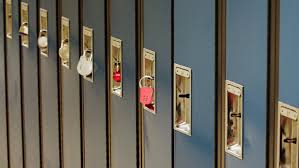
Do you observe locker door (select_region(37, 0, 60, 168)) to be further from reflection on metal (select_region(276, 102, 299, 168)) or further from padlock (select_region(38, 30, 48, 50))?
reflection on metal (select_region(276, 102, 299, 168))

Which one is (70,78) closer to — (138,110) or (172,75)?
(138,110)

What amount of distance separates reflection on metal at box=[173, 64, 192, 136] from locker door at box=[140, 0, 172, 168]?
0.05 m

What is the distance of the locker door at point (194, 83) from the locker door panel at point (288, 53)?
401 mm

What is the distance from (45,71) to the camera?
4.41m

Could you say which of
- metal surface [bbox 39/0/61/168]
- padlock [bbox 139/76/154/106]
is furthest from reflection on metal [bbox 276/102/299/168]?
metal surface [bbox 39/0/61/168]

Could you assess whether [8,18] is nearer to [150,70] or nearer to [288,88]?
[150,70]

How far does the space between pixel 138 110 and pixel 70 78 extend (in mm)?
852

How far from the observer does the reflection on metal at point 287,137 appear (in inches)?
87.2

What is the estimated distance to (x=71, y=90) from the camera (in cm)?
404

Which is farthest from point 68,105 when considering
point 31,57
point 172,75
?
point 172,75

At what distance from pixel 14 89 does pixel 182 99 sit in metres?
2.30

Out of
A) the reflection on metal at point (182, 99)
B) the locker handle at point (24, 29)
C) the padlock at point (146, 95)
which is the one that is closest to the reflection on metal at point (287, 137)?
the reflection on metal at point (182, 99)

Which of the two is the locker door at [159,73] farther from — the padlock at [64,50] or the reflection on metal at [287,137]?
the padlock at [64,50]

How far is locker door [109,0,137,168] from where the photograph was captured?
3.25 meters
